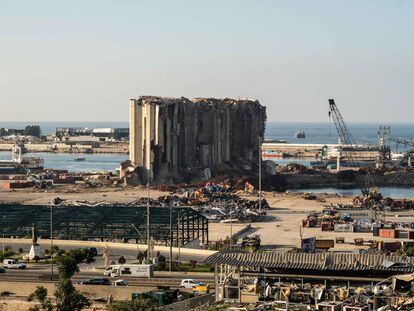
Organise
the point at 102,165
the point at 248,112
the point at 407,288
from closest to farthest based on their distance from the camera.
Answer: the point at 407,288
the point at 248,112
the point at 102,165

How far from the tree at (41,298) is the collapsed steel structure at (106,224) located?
1707 cm

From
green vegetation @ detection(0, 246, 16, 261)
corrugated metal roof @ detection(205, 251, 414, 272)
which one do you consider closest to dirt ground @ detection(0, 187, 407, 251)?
green vegetation @ detection(0, 246, 16, 261)

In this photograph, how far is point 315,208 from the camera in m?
82.7

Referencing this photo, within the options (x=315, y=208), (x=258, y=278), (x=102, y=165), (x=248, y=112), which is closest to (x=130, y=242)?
(x=258, y=278)

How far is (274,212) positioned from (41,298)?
151 ft

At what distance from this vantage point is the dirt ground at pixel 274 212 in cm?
5905

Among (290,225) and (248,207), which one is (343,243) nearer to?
(290,225)

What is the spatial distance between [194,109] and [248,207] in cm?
3680

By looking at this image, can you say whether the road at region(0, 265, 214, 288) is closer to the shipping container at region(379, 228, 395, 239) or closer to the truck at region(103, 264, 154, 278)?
the truck at region(103, 264, 154, 278)

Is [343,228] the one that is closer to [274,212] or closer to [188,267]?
[274,212]

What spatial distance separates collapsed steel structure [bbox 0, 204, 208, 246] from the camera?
52969 millimetres

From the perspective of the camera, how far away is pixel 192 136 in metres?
114

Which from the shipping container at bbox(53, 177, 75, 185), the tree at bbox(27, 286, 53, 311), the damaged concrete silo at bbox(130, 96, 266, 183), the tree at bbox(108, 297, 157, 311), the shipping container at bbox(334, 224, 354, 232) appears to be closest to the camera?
the tree at bbox(108, 297, 157, 311)

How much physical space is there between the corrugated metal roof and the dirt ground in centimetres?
2385
